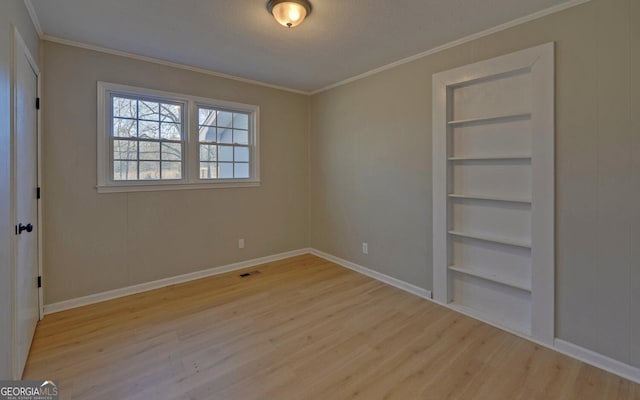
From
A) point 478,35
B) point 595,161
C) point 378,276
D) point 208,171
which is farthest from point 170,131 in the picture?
point 595,161

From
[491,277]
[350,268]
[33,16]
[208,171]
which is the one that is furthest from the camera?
[350,268]

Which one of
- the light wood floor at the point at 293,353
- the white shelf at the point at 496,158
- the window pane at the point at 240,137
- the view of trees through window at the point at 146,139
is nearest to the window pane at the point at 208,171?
the view of trees through window at the point at 146,139

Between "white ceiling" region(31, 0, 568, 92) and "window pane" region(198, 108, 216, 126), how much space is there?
546 millimetres

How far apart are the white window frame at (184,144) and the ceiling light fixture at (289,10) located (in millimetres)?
1850

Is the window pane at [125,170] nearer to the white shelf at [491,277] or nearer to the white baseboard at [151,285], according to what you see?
the white baseboard at [151,285]

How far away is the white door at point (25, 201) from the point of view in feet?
6.22

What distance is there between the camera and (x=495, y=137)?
2.67m

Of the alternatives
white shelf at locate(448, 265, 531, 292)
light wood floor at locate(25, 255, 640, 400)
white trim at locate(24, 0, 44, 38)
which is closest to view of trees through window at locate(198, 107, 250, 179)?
white trim at locate(24, 0, 44, 38)

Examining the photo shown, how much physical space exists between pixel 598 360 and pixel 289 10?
11.2 ft

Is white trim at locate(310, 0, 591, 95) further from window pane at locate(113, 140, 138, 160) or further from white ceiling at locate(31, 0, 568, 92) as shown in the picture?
window pane at locate(113, 140, 138, 160)

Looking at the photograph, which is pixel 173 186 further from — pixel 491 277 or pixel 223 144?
pixel 491 277

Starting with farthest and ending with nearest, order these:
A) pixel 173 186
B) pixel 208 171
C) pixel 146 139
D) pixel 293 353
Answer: pixel 208 171 < pixel 173 186 < pixel 146 139 < pixel 293 353

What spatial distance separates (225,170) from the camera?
4.04m

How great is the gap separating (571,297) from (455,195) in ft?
3.93
